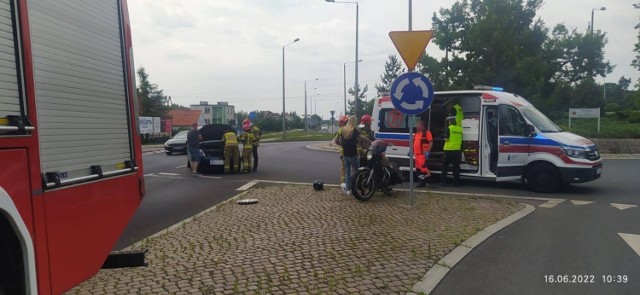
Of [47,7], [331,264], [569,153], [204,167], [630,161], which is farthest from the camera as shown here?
[630,161]

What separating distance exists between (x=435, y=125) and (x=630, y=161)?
10001 millimetres

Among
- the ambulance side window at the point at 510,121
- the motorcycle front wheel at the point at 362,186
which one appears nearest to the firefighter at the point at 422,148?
the ambulance side window at the point at 510,121

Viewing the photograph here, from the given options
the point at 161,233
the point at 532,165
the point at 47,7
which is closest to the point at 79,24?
the point at 47,7

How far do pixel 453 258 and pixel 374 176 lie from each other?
3.97 m

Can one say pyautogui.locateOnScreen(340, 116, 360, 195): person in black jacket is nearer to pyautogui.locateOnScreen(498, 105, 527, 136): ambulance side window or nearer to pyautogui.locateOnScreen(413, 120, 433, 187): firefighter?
pyautogui.locateOnScreen(413, 120, 433, 187): firefighter

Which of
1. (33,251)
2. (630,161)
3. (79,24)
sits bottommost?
(630,161)

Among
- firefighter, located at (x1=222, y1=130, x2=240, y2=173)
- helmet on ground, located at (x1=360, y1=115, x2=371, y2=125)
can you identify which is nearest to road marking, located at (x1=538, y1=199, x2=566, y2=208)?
helmet on ground, located at (x1=360, y1=115, x2=371, y2=125)

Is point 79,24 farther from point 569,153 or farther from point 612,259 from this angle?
point 569,153

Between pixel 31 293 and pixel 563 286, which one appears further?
pixel 563 286

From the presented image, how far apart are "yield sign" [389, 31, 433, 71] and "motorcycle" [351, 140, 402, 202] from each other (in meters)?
1.93

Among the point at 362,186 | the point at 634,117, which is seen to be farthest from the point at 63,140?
the point at 634,117

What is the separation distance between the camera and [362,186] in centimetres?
927

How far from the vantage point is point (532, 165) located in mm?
10734

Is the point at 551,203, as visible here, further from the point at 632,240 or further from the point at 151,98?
the point at 151,98
